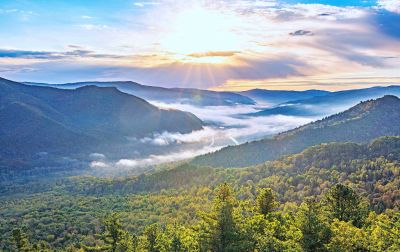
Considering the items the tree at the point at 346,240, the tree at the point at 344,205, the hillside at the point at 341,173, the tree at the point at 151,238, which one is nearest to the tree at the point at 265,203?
the tree at the point at 344,205

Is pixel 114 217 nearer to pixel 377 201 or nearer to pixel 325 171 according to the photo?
pixel 377 201

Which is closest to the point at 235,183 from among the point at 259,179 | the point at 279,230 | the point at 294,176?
the point at 259,179

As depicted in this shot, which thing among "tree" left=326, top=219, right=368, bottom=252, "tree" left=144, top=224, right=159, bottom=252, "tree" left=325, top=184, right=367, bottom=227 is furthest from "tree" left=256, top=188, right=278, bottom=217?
"tree" left=144, top=224, right=159, bottom=252

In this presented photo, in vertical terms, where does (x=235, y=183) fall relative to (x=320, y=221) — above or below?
below

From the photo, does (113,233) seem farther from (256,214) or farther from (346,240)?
(346,240)

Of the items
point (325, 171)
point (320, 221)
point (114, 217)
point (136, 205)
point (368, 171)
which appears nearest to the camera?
point (320, 221)

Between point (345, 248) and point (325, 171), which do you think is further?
point (325, 171)

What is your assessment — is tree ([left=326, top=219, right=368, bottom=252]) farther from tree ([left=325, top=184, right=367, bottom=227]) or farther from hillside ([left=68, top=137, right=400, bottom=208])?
hillside ([left=68, top=137, right=400, bottom=208])
